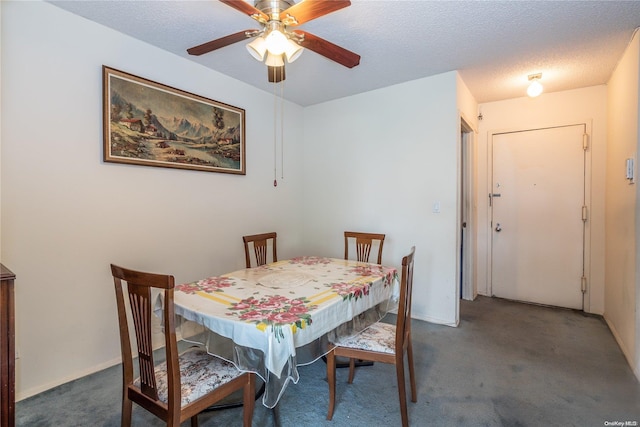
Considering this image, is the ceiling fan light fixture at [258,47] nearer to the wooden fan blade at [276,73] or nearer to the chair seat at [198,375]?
the wooden fan blade at [276,73]

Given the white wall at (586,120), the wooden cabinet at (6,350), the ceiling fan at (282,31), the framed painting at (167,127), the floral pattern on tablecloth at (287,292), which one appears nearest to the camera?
the wooden cabinet at (6,350)

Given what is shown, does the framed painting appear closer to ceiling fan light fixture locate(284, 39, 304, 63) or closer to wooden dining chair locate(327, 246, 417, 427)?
ceiling fan light fixture locate(284, 39, 304, 63)

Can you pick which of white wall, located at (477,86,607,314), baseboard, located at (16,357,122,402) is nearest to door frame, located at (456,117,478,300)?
white wall, located at (477,86,607,314)

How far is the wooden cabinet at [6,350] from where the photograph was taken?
1039mm

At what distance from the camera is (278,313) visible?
1401 millimetres

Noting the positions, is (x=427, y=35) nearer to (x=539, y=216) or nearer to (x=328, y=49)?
(x=328, y=49)

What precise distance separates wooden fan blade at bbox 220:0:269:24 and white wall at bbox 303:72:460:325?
2004mm

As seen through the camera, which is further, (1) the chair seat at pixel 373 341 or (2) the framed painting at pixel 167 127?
(2) the framed painting at pixel 167 127

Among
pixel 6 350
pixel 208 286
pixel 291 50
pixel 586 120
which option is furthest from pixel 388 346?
pixel 586 120

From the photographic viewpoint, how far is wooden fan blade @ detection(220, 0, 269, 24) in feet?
4.67

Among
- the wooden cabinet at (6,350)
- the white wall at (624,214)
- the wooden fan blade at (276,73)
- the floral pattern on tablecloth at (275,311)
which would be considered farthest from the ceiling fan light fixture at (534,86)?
the wooden cabinet at (6,350)

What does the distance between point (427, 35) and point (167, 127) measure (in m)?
2.09

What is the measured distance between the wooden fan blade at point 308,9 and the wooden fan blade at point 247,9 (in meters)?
0.09

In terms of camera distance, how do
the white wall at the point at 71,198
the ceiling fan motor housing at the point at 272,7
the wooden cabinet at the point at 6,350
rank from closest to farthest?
the wooden cabinet at the point at 6,350
the ceiling fan motor housing at the point at 272,7
the white wall at the point at 71,198
